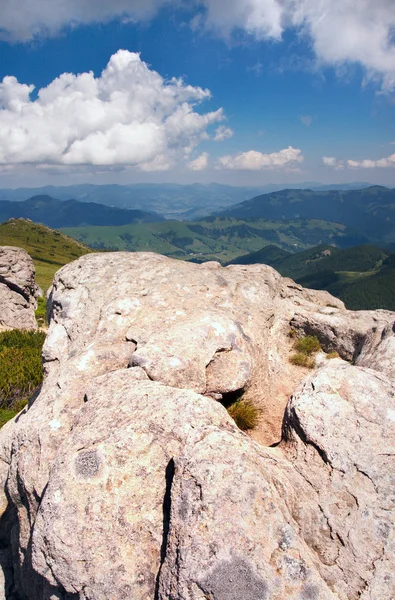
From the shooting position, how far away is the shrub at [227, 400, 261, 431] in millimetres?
11602

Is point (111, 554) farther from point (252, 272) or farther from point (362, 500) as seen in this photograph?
point (252, 272)

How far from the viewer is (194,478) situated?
7566 mm

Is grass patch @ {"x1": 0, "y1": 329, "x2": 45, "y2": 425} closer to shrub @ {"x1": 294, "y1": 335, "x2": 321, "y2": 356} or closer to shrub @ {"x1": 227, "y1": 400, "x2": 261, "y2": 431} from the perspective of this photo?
shrub @ {"x1": 227, "y1": 400, "x2": 261, "y2": 431}

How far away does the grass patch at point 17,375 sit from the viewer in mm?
23484

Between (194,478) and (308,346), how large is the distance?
1070 centimetres

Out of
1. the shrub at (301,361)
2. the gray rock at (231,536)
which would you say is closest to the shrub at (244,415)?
the gray rock at (231,536)

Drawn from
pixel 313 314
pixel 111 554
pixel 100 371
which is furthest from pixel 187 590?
pixel 313 314

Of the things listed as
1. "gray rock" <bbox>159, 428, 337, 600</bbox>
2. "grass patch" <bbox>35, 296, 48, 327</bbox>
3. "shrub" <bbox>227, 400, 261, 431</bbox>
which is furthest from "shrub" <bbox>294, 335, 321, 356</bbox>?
"grass patch" <bbox>35, 296, 48, 327</bbox>

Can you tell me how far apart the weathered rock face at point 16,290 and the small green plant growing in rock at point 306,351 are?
1595 inches

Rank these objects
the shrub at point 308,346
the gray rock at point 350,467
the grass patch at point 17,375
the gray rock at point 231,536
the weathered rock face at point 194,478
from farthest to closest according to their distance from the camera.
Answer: the grass patch at point 17,375, the shrub at point 308,346, the gray rock at point 350,467, the weathered rock face at point 194,478, the gray rock at point 231,536

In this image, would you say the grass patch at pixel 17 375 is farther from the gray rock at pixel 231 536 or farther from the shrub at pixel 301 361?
the gray rock at pixel 231 536

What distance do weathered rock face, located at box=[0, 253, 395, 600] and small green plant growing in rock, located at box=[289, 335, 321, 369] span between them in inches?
89.0

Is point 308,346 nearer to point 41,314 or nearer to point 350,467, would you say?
point 350,467

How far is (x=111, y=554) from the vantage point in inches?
293
